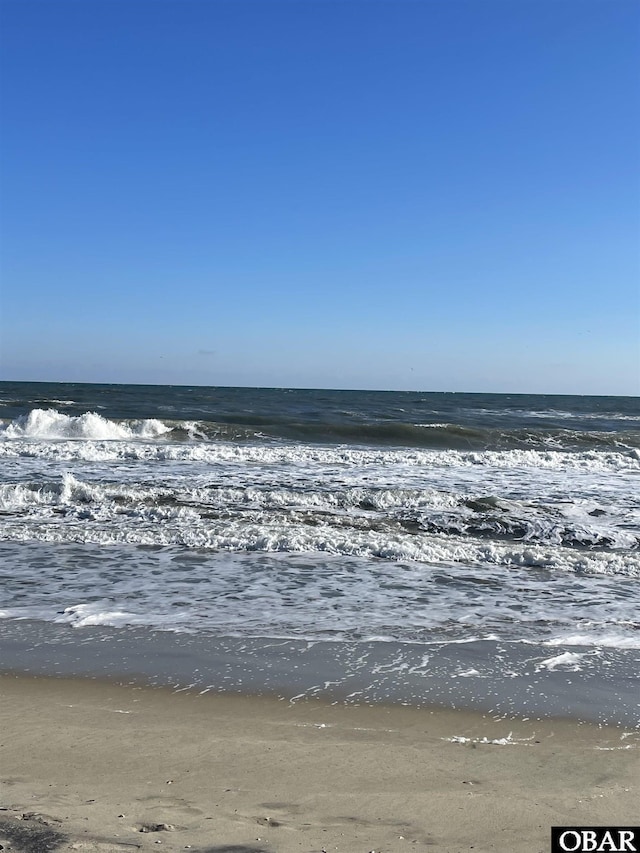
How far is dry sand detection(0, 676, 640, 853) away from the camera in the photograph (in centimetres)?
288

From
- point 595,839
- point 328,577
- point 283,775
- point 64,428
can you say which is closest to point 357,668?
point 283,775

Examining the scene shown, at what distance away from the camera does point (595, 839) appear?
3.00m

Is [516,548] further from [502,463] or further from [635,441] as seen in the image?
[635,441]

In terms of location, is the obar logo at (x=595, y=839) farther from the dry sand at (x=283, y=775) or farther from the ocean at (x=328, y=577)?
the ocean at (x=328, y=577)

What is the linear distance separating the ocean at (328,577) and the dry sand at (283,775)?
0.40 m

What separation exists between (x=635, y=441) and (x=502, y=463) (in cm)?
1019

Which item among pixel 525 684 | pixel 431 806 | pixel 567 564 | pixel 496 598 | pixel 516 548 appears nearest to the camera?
pixel 431 806

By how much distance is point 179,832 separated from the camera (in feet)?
9.34

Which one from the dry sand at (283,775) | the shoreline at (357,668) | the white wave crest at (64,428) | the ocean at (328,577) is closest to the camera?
the dry sand at (283,775)

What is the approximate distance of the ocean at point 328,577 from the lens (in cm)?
514

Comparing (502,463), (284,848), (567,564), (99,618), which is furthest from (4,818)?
(502,463)

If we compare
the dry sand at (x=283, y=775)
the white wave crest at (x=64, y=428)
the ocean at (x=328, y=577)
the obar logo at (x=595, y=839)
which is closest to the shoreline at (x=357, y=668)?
the ocean at (x=328, y=577)

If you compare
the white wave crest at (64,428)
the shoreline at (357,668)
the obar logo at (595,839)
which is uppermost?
the white wave crest at (64,428)

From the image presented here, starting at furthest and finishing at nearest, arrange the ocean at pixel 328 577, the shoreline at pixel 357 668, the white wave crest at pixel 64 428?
1. the white wave crest at pixel 64 428
2. the ocean at pixel 328 577
3. the shoreline at pixel 357 668
